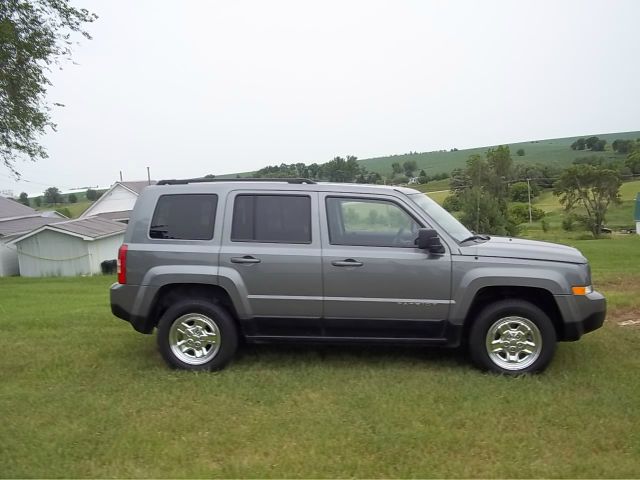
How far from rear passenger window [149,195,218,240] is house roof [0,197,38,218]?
4342cm

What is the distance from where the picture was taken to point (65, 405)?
15.0 feet

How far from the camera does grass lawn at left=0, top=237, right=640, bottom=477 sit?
356 cm

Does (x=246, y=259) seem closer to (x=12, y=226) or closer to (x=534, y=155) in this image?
(x=12, y=226)

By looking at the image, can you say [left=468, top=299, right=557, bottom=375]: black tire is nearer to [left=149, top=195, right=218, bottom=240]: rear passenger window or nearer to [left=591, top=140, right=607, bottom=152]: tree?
[left=149, top=195, right=218, bottom=240]: rear passenger window

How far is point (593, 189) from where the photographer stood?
178 ft

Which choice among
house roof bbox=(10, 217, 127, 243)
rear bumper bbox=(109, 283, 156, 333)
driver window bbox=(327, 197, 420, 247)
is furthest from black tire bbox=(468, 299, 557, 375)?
house roof bbox=(10, 217, 127, 243)

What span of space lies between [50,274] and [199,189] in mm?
32368

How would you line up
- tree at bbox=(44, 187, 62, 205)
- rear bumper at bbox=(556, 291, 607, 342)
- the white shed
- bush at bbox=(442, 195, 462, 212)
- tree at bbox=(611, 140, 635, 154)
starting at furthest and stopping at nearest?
tree at bbox=(44, 187, 62, 205), tree at bbox=(611, 140, 635, 154), bush at bbox=(442, 195, 462, 212), the white shed, rear bumper at bbox=(556, 291, 607, 342)

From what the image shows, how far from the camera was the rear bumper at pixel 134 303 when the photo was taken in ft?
17.7

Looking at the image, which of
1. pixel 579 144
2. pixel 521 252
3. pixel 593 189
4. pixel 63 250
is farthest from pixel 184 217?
pixel 579 144

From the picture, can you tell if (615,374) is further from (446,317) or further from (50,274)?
(50,274)

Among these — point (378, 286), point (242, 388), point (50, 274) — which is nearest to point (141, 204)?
point (242, 388)

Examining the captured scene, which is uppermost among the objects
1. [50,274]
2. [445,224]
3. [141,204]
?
[141,204]

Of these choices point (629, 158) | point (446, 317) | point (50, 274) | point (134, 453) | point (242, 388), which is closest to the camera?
point (134, 453)
